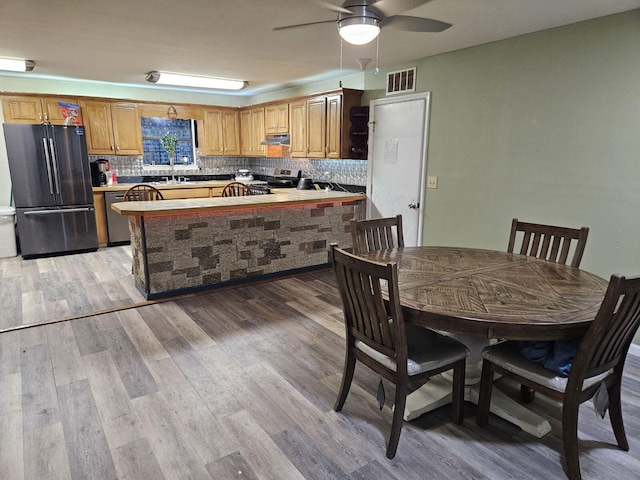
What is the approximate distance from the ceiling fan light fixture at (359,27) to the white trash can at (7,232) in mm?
5073

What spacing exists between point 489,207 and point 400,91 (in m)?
1.68

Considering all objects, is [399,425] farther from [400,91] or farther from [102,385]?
[400,91]

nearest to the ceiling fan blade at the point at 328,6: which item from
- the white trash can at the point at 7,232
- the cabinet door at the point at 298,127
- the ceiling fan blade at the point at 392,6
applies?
the ceiling fan blade at the point at 392,6

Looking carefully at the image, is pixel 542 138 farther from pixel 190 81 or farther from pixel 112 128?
pixel 112 128

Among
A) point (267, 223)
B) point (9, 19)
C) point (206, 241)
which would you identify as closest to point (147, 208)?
point (206, 241)

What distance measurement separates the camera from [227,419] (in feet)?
7.17

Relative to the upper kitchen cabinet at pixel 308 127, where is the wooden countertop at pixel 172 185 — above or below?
below

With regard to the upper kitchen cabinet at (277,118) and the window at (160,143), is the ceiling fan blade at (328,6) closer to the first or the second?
the upper kitchen cabinet at (277,118)

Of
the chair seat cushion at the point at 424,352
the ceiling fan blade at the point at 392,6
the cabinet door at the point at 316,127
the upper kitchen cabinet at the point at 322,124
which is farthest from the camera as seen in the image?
the cabinet door at the point at 316,127

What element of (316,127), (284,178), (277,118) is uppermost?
(277,118)

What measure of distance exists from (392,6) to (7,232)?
217 inches

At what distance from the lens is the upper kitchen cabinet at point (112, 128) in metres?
5.97

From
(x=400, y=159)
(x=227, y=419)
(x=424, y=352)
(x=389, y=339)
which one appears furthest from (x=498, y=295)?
(x=400, y=159)

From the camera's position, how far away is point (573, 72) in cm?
304
